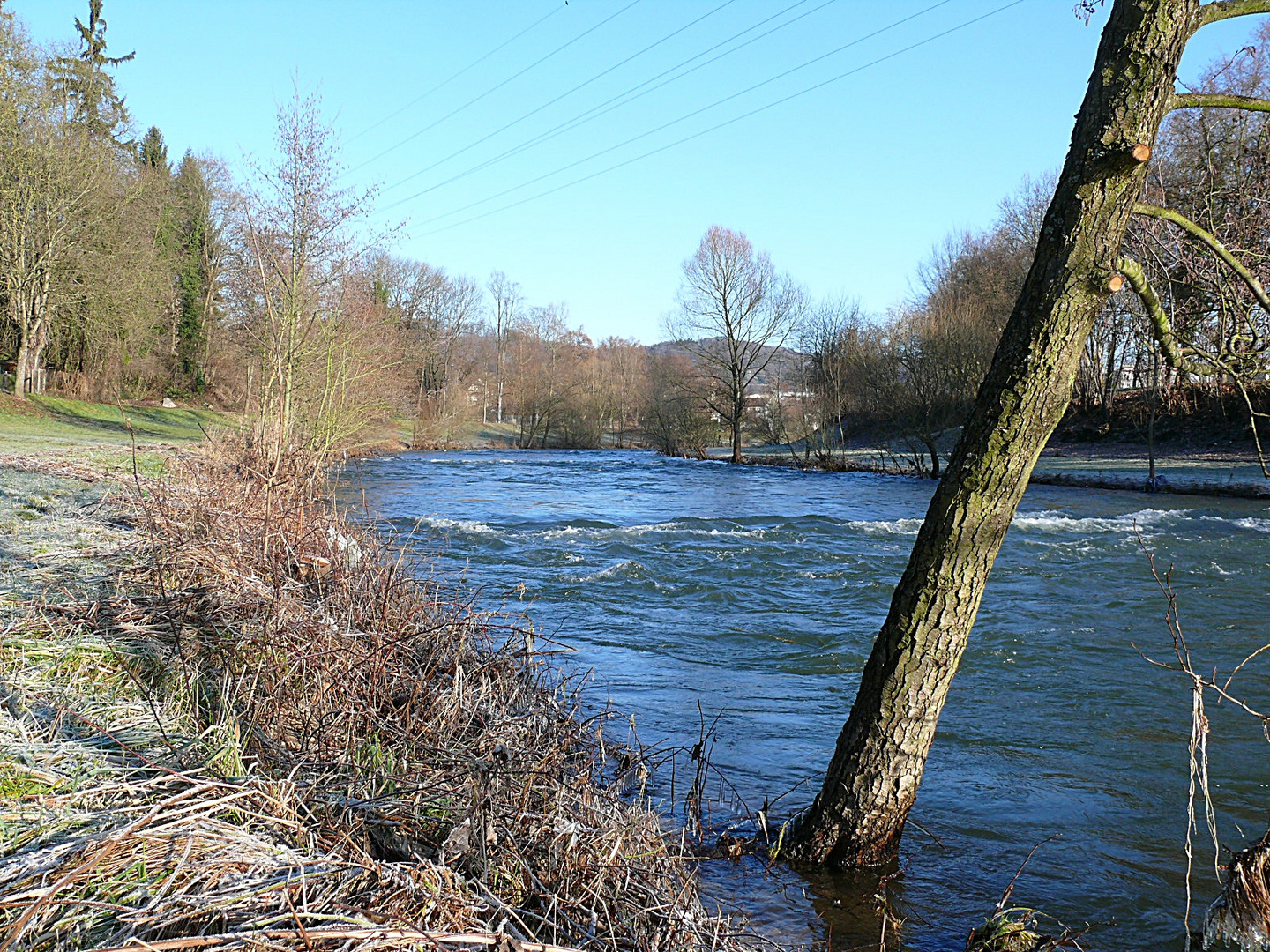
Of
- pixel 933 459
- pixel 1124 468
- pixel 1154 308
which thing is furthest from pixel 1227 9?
pixel 933 459

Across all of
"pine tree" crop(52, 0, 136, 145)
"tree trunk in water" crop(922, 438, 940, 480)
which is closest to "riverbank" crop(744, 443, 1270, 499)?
"tree trunk in water" crop(922, 438, 940, 480)

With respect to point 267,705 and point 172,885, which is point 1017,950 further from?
point 267,705

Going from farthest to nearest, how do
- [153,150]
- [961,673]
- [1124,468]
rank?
[153,150] → [1124,468] → [961,673]

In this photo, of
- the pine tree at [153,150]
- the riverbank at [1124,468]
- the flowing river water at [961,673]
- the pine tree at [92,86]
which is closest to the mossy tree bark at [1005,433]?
the flowing river water at [961,673]

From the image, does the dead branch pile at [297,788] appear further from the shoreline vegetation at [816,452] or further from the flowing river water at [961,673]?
the shoreline vegetation at [816,452]

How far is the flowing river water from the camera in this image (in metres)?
4.05

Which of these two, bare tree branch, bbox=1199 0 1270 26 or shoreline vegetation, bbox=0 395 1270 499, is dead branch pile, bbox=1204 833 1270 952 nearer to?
bare tree branch, bbox=1199 0 1270 26

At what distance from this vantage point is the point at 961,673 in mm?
7816

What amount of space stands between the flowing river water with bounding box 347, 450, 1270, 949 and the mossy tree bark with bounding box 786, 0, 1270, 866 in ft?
1.41

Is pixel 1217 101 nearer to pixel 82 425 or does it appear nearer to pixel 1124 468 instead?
pixel 1124 468

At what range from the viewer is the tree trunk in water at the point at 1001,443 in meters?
3.25

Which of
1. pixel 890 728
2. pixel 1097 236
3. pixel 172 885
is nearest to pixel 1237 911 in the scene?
pixel 890 728

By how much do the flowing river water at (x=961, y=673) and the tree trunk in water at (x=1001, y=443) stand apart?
46cm

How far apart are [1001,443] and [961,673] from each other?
4893mm
